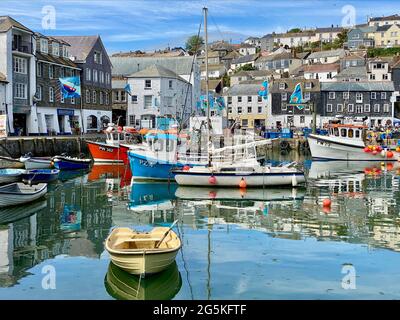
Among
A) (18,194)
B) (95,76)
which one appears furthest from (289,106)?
(18,194)

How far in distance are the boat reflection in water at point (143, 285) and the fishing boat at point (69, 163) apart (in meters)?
27.3

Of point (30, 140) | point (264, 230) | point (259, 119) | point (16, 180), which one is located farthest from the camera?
point (259, 119)

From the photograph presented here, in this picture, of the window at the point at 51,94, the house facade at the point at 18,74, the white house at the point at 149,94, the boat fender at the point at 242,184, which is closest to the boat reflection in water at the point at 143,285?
the boat fender at the point at 242,184

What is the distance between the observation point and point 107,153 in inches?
1818

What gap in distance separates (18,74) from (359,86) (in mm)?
50018

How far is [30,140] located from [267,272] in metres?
35.6

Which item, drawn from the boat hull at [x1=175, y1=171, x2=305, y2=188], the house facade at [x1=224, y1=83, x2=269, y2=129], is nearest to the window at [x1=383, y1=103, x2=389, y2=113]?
the house facade at [x1=224, y1=83, x2=269, y2=129]

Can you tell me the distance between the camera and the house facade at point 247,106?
85681mm

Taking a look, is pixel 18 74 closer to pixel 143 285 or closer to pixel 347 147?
→ pixel 347 147

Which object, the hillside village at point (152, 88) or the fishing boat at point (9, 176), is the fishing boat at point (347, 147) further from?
the fishing boat at point (9, 176)

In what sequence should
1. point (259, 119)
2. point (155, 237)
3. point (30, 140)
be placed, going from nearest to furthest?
point (155, 237) < point (30, 140) < point (259, 119)

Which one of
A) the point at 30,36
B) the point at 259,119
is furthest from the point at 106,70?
the point at 259,119

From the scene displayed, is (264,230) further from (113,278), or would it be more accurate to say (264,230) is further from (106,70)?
(106,70)
